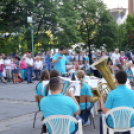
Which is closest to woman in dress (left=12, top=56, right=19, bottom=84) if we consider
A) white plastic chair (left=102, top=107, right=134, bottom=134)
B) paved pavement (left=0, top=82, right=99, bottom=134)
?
paved pavement (left=0, top=82, right=99, bottom=134)

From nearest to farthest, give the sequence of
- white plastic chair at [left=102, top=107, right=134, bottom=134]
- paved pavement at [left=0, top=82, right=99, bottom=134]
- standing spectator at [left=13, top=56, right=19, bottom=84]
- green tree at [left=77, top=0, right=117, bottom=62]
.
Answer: white plastic chair at [left=102, top=107, right=134, bottom=134] < paved pavement at [left=0, top=82, right=99, bottom=134] < standing spectator at [left=13, top=56, right=19, bottom=84] < green tree at [left=77, top=0, right=117, bottom=62]

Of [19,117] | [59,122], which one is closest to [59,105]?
[59,122]

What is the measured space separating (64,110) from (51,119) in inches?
8.6

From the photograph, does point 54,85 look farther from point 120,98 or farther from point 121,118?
point 121,118

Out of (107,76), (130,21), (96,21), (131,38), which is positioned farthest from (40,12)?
(107,76)

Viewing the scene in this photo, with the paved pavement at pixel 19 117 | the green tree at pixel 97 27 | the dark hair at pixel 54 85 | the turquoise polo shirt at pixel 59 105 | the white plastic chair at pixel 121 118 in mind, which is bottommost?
the paved pavement at pixel 19 117

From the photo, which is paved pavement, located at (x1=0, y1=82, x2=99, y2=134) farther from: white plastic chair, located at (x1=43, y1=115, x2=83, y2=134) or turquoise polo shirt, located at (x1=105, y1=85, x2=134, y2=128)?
white plastic chair, located at (x1=43, y1=115, x2=83, y2=134)

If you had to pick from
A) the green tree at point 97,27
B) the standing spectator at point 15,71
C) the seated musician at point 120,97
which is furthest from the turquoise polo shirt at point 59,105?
the green tree at point 97,27

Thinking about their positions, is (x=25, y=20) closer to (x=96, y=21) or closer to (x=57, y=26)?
(x=57, y=26)

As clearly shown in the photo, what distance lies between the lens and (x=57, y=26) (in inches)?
1188

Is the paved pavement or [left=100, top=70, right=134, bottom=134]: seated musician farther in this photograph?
the paved pavement

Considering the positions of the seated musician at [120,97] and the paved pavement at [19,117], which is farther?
the paved pavement at [19,117]

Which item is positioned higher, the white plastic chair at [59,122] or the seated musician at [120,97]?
the seated musician at [120,97]

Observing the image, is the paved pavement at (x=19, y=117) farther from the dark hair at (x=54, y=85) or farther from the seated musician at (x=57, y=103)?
the dark hair at (x=54, y=85)
